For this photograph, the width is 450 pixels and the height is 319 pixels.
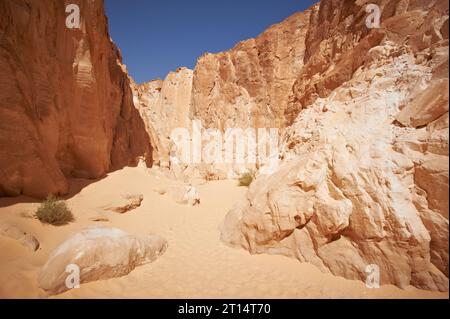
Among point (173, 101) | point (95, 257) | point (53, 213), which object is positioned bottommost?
point (95, 257)

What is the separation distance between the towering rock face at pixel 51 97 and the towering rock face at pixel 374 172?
534cm

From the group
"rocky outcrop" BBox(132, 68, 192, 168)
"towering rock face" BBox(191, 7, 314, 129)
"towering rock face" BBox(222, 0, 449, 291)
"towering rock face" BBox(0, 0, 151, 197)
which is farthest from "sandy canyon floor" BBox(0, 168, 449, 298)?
"rocky outcrop" BBox(132, 68, 192, 168)

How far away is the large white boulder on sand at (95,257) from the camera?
318 cm

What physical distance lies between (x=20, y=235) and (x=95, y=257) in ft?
6.01

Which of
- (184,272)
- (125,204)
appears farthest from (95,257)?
(125,204)

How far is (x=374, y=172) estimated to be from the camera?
3.50 metres

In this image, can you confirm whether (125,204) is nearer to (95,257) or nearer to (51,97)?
(95,257)

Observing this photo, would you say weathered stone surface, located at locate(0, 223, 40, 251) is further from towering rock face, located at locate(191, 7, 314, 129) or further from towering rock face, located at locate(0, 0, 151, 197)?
towering rock face, located at locate(191, 7, 314, 129)

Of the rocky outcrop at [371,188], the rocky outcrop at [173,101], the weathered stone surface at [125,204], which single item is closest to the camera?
the rocky outcrop at [371,188]

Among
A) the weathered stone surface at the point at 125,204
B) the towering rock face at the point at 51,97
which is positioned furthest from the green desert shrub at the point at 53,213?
the weathered stone surface at the point at 125,204

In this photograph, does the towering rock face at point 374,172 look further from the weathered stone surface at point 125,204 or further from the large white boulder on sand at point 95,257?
the weathered stone surface at point 125,204

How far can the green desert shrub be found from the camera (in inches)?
193

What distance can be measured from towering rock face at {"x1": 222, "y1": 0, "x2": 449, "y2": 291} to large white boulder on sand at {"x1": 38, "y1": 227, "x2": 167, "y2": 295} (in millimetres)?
2112
